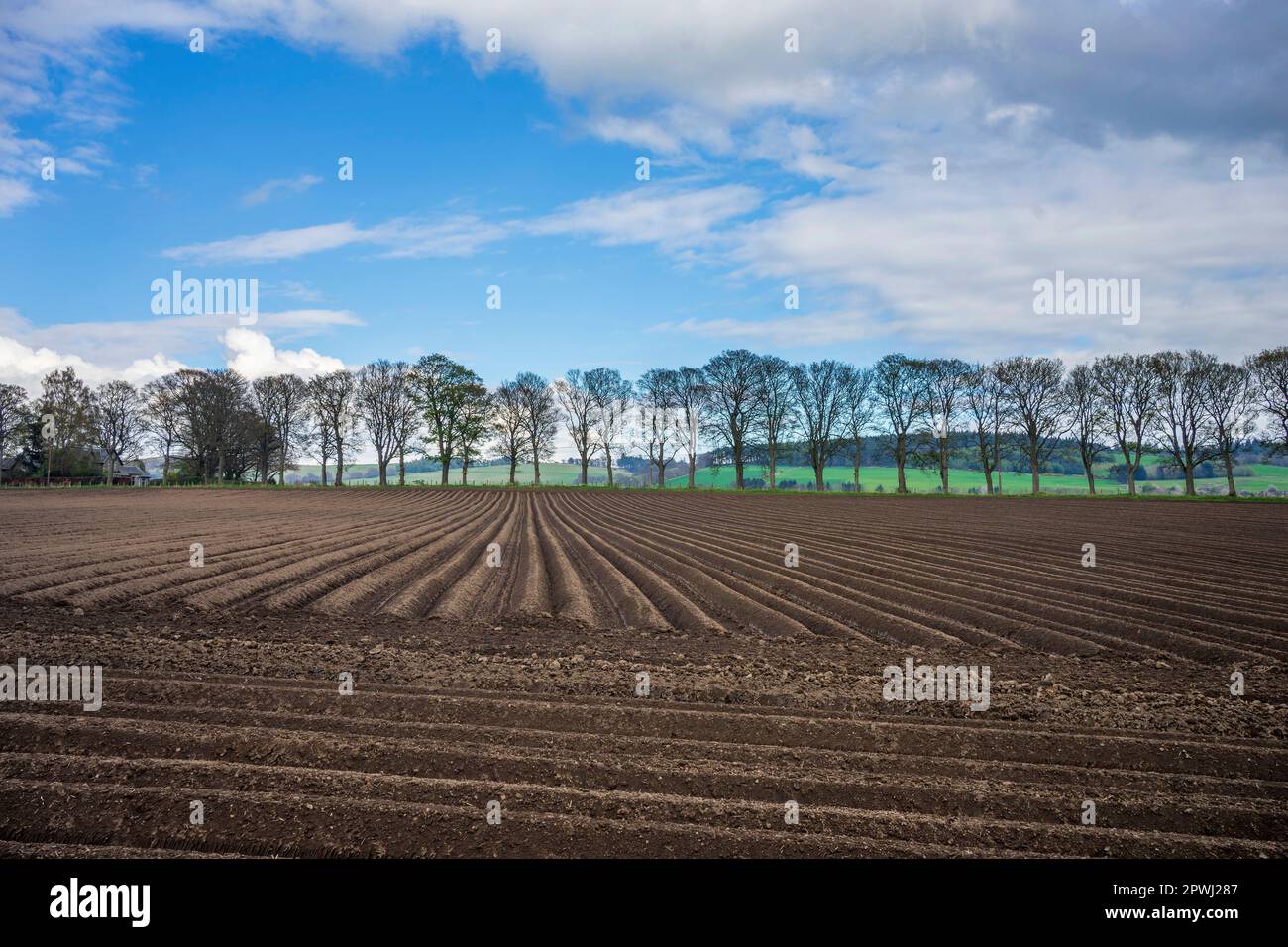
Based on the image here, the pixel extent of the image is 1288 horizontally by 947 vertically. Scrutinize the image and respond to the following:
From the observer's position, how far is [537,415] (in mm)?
76500

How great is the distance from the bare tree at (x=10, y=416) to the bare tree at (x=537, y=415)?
2026 inches

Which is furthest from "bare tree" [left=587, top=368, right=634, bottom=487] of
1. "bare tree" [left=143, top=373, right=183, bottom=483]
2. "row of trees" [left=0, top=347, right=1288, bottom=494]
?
"bare tree" [left=143, top=373, right=183, bottom=483]

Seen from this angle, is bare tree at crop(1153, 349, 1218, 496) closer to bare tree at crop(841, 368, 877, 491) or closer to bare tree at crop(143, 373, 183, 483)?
bare tree at crop(841, 368, 877, 491)

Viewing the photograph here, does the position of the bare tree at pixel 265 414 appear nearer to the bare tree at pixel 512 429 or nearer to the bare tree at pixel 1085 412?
the bare tree at pixel 512 429

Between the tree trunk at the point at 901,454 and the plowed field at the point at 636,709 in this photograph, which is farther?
the tree trunk at the point at 901,454

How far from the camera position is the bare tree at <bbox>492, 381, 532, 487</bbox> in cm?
7412

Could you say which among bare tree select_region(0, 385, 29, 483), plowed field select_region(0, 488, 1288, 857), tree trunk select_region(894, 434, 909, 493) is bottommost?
plowed field select_region(0, 488, 1288, 857)

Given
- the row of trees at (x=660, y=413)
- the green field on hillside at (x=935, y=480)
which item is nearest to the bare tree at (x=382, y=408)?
the row of trees at (x=660, y=413)

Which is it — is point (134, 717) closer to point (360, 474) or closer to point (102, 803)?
point (102, 803)

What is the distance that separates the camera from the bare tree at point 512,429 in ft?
243

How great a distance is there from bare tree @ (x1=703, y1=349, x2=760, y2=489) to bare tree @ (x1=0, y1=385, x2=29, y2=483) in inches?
2857

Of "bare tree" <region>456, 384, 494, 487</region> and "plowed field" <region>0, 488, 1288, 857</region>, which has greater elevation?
"bare tree" <region>456, 384, 494, 487</region>

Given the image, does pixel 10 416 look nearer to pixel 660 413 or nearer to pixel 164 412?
pixel 164 412
